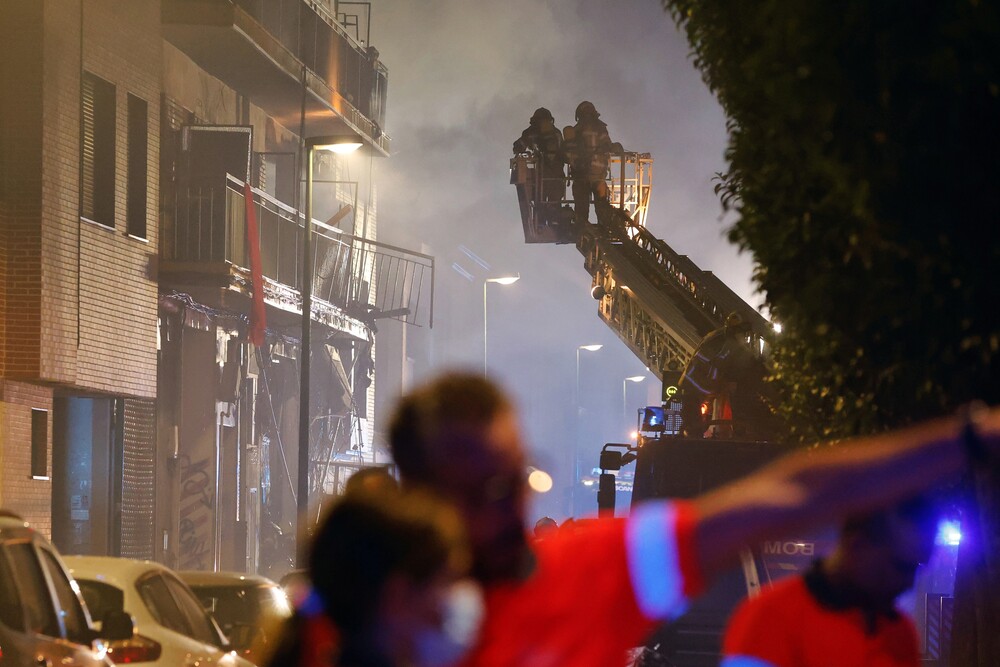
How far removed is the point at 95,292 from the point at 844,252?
18438mm

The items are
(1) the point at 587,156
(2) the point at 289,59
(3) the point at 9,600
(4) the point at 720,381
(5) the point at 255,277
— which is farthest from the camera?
(2) the point at 289,59

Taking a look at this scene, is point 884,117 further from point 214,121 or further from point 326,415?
point 326,415

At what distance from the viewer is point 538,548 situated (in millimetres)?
2498

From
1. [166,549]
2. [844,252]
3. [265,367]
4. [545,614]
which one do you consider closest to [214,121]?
[265,367]

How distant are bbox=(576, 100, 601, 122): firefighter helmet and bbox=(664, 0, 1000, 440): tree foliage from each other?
18667mm

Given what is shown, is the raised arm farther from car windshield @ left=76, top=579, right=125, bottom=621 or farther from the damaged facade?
the damaged facade

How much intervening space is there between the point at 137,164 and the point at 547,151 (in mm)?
6946

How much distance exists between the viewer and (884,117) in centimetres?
522

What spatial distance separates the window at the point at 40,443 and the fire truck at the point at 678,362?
27.3 ft

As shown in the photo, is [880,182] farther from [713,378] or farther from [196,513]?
[196,513]

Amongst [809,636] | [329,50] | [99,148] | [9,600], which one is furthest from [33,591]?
[329,50]

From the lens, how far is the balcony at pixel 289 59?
94.4 ft

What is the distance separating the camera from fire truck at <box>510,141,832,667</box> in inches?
456

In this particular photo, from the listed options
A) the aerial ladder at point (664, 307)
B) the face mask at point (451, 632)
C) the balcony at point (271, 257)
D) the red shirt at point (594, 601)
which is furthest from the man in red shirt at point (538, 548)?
the balcony at point (271, 257)
